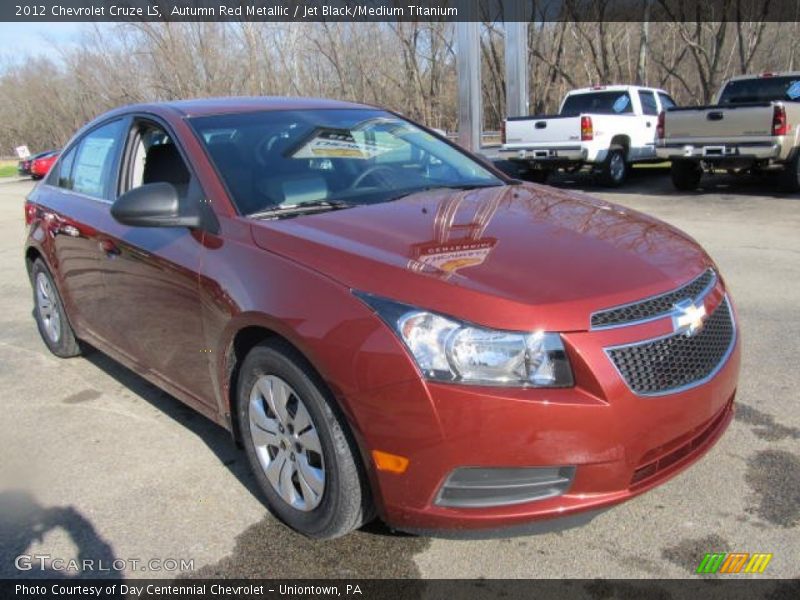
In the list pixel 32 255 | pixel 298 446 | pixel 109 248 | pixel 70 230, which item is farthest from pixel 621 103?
pixel 298 446

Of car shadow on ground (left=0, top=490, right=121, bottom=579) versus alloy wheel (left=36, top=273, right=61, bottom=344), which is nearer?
car shadow on ground (left=0, top=490, right=121, bottom=579)

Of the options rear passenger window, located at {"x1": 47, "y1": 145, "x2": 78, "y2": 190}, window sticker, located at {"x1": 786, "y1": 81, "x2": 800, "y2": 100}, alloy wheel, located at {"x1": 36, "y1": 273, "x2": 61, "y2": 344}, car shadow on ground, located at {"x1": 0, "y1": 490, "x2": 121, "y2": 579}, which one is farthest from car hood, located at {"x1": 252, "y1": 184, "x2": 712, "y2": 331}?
window sticker, located at {"x1": 786, "y1": 81, "x2": 800, "y2": 100}

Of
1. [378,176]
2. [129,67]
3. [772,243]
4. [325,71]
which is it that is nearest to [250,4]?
[325,71]

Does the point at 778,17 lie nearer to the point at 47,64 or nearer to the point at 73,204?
the point at 73,204

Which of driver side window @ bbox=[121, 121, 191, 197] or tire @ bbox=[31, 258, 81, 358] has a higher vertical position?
driver side window @ bbox=[121, 121, 191, 197]

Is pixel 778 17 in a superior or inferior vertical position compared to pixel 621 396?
superior

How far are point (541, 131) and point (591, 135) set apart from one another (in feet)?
3.27

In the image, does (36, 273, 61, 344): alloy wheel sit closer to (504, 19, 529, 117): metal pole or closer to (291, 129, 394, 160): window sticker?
(291, 129, 394, 160): window sticker

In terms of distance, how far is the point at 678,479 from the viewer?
3.10m

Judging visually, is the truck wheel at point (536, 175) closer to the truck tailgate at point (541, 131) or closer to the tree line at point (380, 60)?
→ the truck tailgate at point (541, 131)

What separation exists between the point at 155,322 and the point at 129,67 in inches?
1352

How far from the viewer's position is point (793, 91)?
493 inches

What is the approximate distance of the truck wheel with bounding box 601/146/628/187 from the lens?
14.3 m

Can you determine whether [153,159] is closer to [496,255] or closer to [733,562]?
[496,255]
